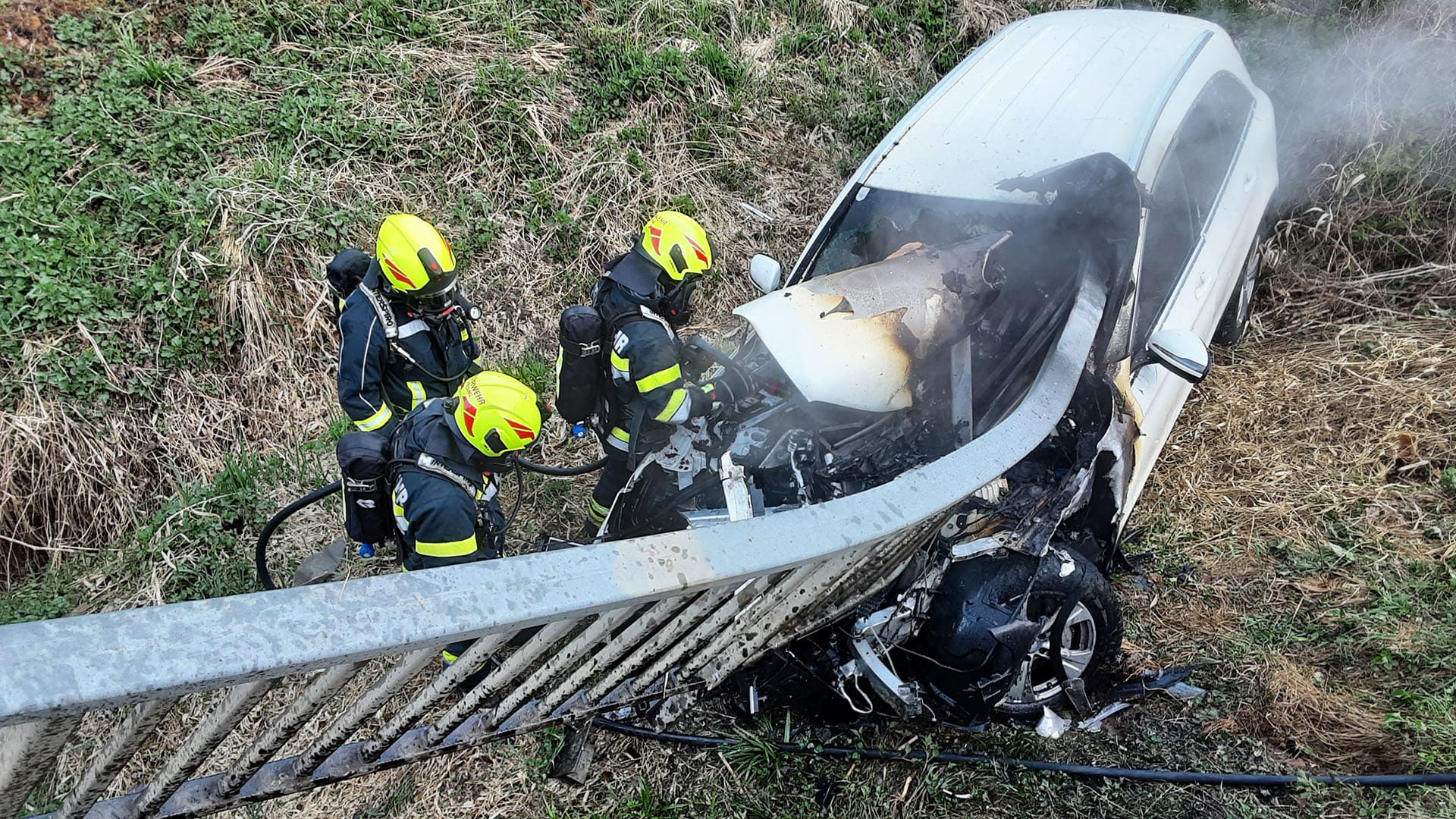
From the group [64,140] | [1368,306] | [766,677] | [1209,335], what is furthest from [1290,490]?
[64,140]

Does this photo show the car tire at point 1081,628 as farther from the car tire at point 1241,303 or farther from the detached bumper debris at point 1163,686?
the car tire at point 1241,303

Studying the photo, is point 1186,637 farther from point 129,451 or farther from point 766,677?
point 129,451

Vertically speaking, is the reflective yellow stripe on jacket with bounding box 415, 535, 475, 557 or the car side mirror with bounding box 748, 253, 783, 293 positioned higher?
the car side mirror with bounding box 748, 253, 783, 293

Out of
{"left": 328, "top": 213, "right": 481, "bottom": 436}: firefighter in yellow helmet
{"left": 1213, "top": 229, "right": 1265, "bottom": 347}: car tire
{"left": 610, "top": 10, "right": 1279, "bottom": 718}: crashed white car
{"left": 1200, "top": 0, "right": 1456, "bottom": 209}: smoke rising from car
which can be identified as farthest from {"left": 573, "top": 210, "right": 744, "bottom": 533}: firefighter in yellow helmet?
{"left": 1200, "top": 0, "right": 1456, "bottom": 209}: smoke rising from car

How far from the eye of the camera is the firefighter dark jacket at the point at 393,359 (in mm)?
3896

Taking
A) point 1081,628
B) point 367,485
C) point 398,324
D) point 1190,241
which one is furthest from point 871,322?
point 398,324

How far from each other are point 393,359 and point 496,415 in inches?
49.8

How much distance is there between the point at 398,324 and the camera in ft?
13.1

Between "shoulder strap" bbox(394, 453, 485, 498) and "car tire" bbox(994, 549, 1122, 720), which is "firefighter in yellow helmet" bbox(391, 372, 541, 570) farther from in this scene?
"car tire" bbox(994, 549, 1122, 720)

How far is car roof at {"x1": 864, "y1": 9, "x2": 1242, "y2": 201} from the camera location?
398cm

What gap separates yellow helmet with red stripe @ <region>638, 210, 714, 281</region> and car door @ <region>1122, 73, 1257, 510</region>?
1792mm

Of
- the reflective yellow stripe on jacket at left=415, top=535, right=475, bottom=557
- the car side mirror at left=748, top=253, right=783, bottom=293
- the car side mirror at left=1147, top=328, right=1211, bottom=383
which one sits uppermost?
the car side mirror at left=1147, top=328, right=1211, bottom=383

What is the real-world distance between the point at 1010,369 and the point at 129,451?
174 inches

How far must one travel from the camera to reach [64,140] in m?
5.06
